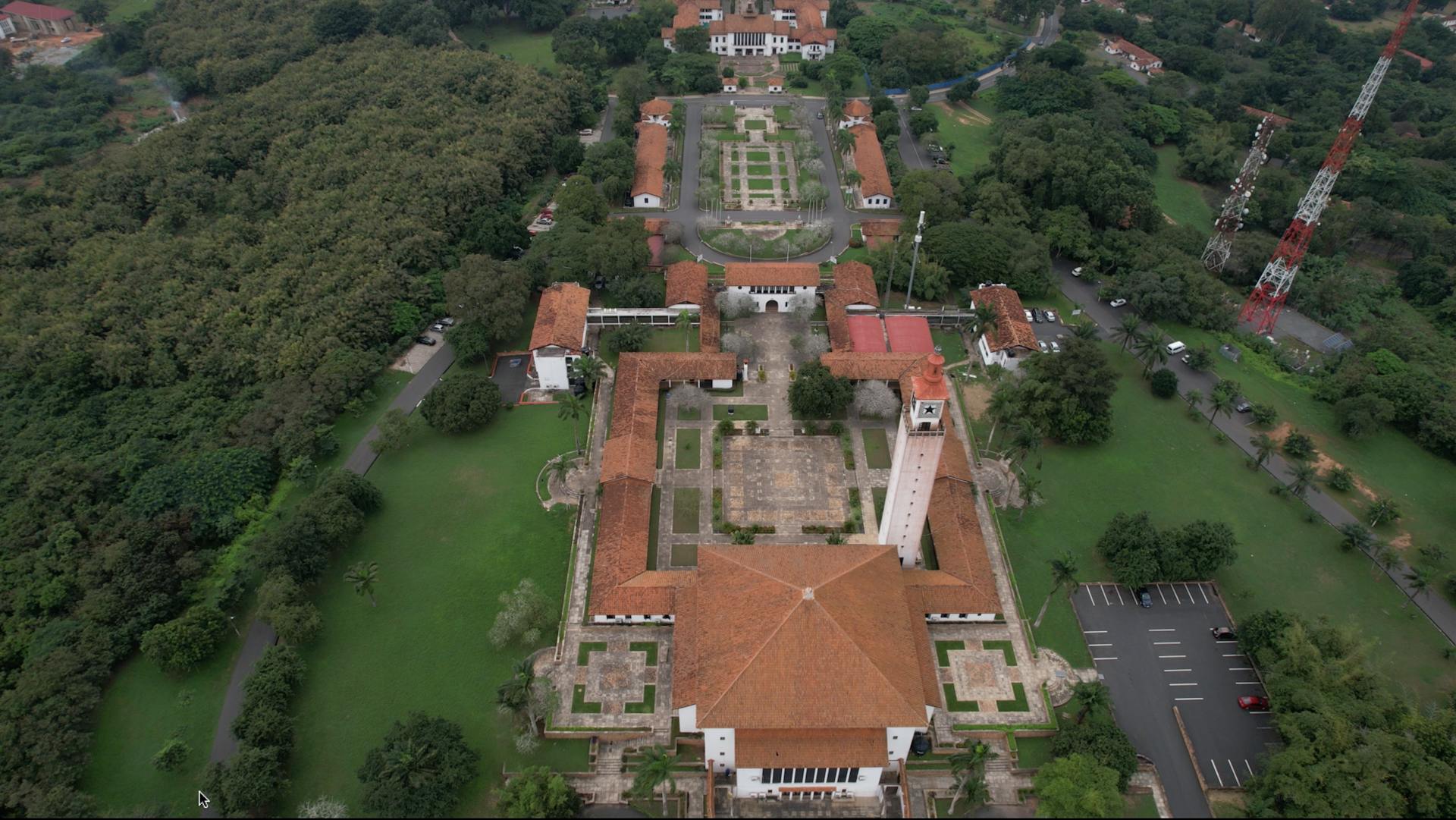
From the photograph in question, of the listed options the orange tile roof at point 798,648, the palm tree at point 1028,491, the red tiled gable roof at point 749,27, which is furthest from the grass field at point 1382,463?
the red tiled gable roof at point 749,27

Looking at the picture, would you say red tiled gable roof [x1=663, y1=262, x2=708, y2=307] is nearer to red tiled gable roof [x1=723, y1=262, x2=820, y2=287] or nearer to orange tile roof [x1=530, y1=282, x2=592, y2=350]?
red tiled gable roof [x1=723, y1=262, x2=820, y2=287]

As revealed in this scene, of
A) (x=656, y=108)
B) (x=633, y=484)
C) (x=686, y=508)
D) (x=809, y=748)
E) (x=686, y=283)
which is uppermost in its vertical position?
(x=656, y=108)

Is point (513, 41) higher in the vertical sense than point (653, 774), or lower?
higher

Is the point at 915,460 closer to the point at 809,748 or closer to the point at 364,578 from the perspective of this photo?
the point at 809,748

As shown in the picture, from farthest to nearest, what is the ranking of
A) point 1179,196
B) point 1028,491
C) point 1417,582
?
point 1179,196 < point 1028,491 < point 1417,582

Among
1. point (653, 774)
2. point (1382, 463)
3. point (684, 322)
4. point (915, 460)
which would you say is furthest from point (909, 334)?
point (653, 774)

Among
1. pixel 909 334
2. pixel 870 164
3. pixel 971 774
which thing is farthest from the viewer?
pixel 870 164

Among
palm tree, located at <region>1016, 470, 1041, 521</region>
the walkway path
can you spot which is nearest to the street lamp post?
palm tree, located at <region>1016, 470, 1041, 521</region>

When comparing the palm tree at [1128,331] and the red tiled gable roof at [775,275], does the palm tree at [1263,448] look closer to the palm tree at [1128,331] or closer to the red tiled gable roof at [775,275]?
the palm tree at [1128,331]
